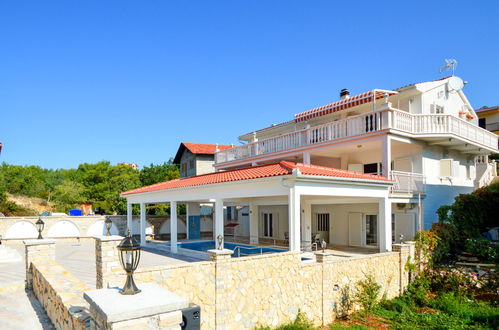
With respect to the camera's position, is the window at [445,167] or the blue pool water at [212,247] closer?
the blue pool water at [212,247]

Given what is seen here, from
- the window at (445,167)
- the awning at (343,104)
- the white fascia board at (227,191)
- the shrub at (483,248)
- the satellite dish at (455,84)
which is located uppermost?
the satellite dish at (455,84)

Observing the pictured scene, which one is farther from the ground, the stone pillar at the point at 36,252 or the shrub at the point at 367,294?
the stone pillar at the point at 36,252

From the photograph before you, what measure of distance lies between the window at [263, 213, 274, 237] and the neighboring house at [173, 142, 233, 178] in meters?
14.6

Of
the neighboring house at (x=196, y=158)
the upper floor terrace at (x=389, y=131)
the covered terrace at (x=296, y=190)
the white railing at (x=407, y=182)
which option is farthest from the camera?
the neighboring house at (x=196, y=158)

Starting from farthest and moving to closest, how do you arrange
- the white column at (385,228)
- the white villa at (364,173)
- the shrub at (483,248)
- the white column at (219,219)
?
the white column at (219,219) < the white column at (385,228) < the white villa at (364,173) < the shrub at (483,248)

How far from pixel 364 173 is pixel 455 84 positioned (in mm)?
8025

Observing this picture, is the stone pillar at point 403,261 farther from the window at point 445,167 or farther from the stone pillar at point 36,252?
the stone pillar at point 36,252

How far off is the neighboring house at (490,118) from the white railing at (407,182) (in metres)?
22.2

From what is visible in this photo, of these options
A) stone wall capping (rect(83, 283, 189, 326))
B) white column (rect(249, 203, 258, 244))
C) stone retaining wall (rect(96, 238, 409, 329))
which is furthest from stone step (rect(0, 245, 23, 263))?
stone wall capping (rect(83, 283, 189, 326))

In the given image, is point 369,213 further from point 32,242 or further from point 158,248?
point 32,242

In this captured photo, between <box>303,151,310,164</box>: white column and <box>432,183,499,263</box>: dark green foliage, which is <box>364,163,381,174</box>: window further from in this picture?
<box>432,183,499,263</box>: dark green foliage

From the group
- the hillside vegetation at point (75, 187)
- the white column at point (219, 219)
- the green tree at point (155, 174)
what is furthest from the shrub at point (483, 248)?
the green tree at point (155, 174)

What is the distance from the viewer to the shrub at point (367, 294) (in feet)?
41.5

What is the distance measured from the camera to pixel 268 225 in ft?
80.1
